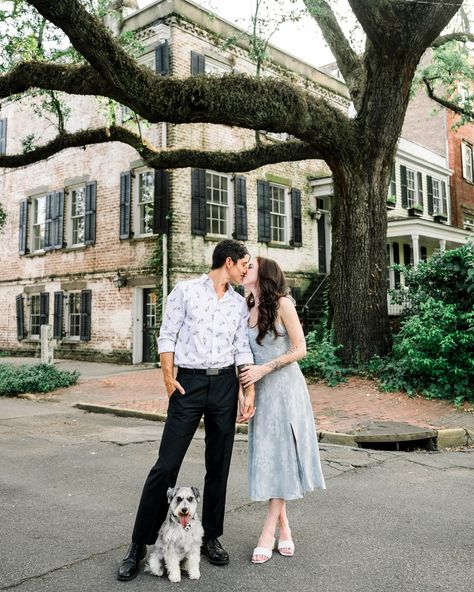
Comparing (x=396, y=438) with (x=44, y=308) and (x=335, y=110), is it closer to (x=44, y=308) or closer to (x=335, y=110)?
(x=335, y=110)

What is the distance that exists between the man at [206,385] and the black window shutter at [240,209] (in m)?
13.5

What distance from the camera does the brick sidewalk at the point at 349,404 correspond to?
761 cm

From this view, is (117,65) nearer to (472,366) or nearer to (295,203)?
(472,366)

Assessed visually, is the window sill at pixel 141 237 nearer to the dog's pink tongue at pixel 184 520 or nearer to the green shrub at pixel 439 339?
the green shrub at pixel 439 339

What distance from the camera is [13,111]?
20828mm

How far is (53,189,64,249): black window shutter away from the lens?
18.4 meters

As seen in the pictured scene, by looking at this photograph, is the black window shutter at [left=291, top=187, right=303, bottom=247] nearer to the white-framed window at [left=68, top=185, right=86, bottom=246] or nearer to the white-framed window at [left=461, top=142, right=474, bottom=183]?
the white-framed window at [left=68, top=185, right=86, bottom=246]

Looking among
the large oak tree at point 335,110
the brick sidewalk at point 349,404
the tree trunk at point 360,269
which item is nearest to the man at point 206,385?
the brick sidewalk at point 349,404

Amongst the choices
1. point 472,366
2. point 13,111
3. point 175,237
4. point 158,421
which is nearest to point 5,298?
point 13,111

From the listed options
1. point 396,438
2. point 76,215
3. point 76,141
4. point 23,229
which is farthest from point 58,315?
point 396,438

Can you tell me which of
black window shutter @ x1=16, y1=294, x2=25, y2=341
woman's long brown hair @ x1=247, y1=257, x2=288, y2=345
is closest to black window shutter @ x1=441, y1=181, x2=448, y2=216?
black window shutter @ x1=16, y1=294, x2=25, y2=341

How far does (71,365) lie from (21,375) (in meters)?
4.76

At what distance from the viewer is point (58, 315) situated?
59.5ft

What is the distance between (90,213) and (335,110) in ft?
32.0
